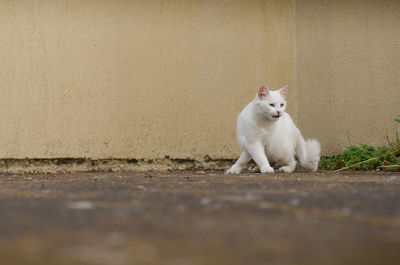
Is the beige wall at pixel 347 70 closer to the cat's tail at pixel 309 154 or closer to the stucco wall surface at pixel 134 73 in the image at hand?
the stucco wall surface at pixel 134 73

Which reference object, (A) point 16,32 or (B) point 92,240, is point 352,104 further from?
(B) point 92,240

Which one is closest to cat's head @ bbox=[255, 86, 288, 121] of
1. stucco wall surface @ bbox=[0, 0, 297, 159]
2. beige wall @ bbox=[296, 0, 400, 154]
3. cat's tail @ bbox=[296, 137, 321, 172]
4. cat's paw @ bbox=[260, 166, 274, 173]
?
cat's paw @ bbox=[260, 166, 274, 173]

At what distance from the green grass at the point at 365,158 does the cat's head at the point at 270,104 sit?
1.13 m

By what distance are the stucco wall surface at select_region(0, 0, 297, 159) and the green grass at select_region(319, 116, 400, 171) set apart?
0.75 meters

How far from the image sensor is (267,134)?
209 inches

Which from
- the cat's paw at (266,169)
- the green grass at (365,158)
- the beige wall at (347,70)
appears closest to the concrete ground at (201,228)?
the cat's paw at (266,169)

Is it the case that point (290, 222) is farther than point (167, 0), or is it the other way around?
point (167, 0)

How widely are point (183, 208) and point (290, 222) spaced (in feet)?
1.62

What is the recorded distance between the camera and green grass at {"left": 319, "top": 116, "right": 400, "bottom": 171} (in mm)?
5978

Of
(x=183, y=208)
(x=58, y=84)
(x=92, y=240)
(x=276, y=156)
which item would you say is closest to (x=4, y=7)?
(x=58, y=84)

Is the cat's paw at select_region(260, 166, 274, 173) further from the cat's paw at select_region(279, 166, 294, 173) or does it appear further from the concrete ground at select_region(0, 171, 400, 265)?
the concrete ground at select_region(0, 171, 400, 265)

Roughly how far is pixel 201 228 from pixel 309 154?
4145mm

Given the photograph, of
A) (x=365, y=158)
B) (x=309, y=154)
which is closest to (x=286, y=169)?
(x=309, y=154)

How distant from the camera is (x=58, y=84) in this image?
240 inches
